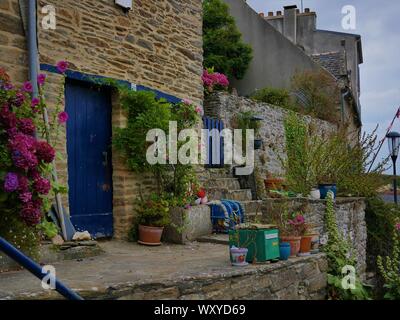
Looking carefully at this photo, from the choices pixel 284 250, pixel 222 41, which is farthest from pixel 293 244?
pixel 222 41

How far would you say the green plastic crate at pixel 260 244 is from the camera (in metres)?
4.65

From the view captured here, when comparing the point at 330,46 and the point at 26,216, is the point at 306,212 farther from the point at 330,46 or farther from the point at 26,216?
the point at 330,46

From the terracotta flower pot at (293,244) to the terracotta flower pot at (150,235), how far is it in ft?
5.83

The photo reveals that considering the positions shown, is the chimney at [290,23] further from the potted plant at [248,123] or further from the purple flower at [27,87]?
the purple flower at [27,87]

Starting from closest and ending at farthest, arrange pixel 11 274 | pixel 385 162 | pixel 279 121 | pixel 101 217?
pixel 11 274 < pixel 101 217 < pixel 385 162 < pixel 279 121

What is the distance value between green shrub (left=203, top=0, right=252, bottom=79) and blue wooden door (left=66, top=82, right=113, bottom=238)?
851cm

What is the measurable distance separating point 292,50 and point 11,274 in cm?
1418

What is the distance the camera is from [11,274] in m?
3.84

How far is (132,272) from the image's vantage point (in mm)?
4094

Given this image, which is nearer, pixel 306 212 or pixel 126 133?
pixel 126 133

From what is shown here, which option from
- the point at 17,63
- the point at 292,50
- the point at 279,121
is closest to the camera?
the point at 17,63

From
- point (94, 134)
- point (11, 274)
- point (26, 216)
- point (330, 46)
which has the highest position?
point (330, 46)

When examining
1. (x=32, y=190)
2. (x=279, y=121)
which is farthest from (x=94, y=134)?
(x=279, y=121)

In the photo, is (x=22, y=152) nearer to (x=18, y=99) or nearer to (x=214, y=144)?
(x=18, y=99)
